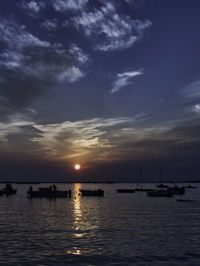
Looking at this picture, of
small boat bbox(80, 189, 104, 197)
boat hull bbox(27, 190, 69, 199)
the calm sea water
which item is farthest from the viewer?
small boat bbox(80, 189, 104, 197)

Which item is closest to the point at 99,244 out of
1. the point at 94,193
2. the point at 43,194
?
the point at 43,194

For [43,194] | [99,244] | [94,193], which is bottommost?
[94,193]

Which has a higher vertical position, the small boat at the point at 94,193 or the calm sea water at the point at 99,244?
the calm sea water at the point at 99,244

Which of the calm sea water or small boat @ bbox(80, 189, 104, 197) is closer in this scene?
the calm sea water

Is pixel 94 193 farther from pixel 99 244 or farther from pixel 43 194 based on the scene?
pixel 99 244

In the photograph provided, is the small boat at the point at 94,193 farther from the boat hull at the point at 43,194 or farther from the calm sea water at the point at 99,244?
the calm sea water at the point at 99,244

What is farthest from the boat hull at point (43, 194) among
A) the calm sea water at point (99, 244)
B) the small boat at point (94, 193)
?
the calm sea water at point (99, 244)

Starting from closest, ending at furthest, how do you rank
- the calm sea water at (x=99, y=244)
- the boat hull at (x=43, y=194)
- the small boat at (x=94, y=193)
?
the calm sea water at (x=99, y=244), the boat hull at (x=43, y=194), the small boat at (x=94, y=193)

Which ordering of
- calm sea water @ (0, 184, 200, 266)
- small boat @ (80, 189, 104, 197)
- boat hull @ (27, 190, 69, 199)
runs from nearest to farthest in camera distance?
calm sea water @ (0, 184, 200, 266) < boat hull @ (27, 190, 69, 199) < small boat @ (80, 189, 104, 197)

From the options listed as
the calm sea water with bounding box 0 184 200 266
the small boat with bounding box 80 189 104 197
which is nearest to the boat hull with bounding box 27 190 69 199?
the small boat with bounding box 80 189 104 197

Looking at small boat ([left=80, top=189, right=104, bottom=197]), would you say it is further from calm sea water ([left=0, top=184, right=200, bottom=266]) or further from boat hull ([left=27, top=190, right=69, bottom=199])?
calm sea water ([left=0, top=184, right=200, bottom=266])

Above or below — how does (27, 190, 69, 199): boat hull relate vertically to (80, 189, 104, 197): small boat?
above

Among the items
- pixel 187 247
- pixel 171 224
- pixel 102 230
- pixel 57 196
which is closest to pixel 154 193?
pixel 57 196

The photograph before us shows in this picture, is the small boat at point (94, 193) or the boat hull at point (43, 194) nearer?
the boat hull at point (43, 194)
